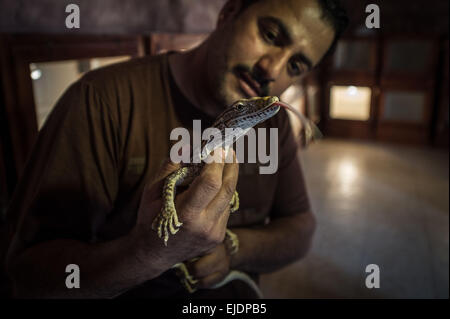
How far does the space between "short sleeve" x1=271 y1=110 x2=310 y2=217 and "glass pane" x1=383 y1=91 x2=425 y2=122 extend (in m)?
4.55

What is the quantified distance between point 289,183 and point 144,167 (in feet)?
2.58

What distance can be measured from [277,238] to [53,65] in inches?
61.6

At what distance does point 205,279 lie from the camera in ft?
4.86

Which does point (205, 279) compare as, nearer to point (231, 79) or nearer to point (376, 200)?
point (231, 79)

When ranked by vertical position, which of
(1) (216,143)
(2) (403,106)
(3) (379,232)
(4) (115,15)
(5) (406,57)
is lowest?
(3) (379,232)

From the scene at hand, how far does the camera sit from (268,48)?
124 centimetres

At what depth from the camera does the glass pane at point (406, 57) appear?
24.9 ft

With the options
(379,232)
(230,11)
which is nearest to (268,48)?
(230,11)

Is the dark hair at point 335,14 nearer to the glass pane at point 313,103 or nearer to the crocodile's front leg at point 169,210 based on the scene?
the crocodile's front leg at point 169,210

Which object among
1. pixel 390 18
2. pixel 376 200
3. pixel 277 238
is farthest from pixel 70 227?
pixel 390 18

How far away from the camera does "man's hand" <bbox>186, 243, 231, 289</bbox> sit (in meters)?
1.43

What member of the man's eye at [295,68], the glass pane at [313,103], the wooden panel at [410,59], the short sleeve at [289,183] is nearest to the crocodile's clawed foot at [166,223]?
the man's eye at [295,68]

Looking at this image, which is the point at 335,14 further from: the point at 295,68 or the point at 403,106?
the point at 403,106

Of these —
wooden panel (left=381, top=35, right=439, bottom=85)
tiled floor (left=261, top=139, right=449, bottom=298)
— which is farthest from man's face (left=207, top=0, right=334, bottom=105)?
wooden panel (left=381, top=35, right=439, bottom=85)
